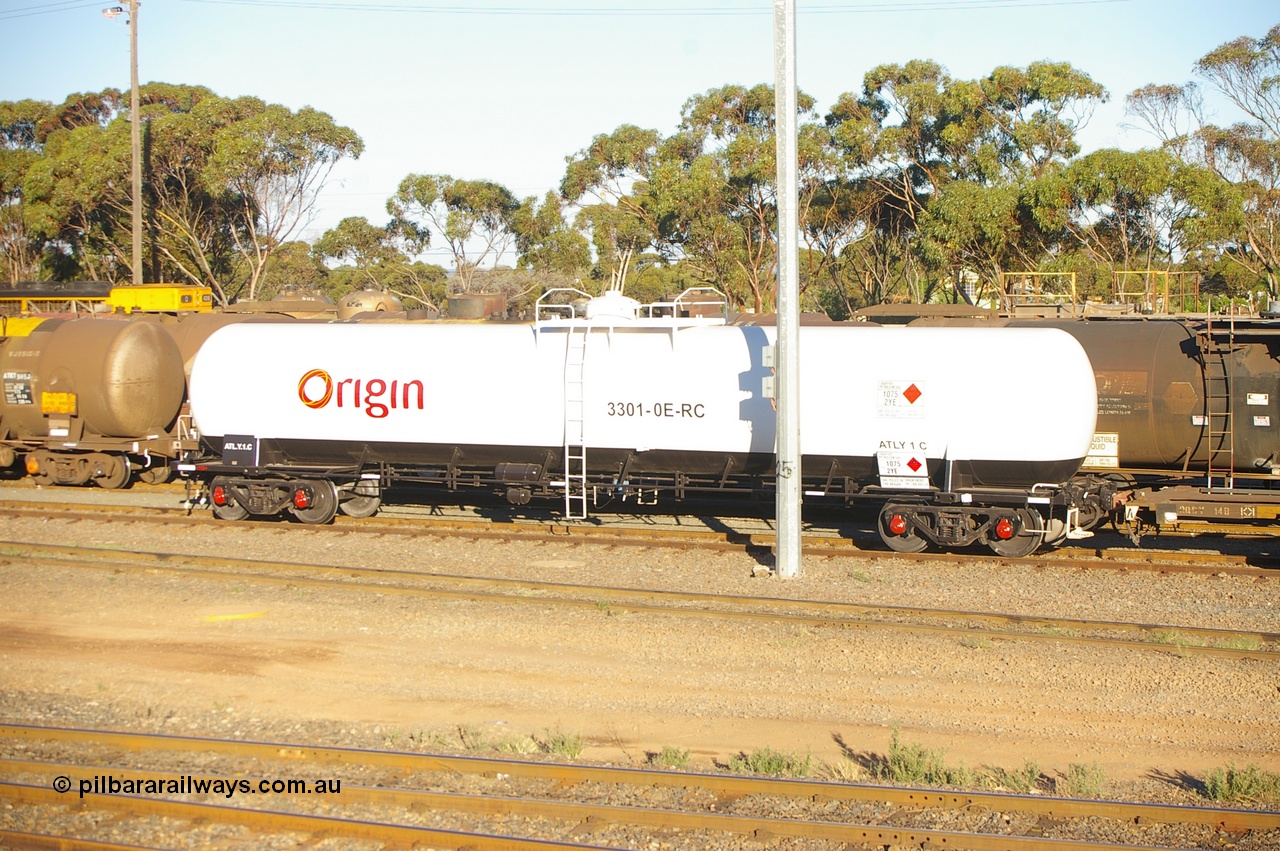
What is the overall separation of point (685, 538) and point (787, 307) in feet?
14.8

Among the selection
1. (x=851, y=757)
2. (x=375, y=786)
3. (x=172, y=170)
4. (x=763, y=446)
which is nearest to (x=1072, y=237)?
(x=763, y=446)

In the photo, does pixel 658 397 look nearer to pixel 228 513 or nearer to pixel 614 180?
pixel 228 513

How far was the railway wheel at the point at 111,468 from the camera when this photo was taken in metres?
21.9

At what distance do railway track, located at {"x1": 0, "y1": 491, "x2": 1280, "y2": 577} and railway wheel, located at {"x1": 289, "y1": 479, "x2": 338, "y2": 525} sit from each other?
287 millimetres

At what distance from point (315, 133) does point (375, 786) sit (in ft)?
158

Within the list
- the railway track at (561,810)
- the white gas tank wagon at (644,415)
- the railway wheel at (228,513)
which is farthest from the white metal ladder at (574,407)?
the railway track at (561,810)

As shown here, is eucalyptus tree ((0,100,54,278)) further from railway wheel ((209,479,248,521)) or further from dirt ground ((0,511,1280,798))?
dirt ground ((0,511,1280,798))

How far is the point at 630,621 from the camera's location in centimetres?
1213

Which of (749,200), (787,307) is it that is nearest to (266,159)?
Result: (749,200)

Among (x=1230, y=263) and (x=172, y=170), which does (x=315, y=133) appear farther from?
(x=1230, y=263)

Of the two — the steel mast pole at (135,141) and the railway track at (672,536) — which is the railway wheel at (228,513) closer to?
the railway track at (672,536)

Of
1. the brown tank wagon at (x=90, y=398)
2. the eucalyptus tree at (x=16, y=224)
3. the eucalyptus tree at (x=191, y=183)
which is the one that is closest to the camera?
the brown tank wagon at (x=90, y=398)

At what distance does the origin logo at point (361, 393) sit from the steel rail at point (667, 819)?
31.4 ft

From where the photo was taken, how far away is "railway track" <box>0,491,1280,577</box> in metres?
14.9
